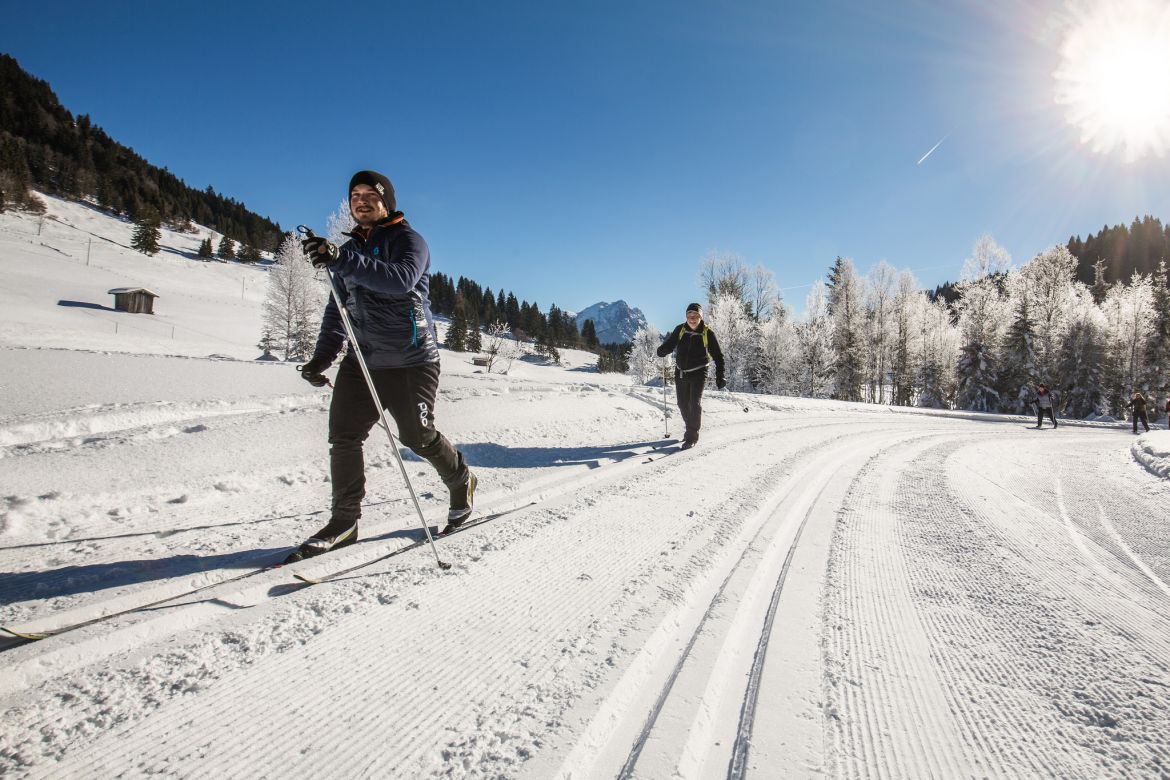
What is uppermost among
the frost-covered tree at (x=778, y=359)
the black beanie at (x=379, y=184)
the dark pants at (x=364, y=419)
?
the frost-covered tree at (x=778, y=359)

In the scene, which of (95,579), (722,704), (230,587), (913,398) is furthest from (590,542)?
(913,398)

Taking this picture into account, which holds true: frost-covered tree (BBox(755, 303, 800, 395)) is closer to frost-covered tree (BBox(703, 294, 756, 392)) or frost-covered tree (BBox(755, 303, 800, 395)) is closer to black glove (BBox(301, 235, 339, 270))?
frost-covered tree (BBox(703, 294, 756, 392))

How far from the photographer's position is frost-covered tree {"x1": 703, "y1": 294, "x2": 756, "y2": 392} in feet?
119

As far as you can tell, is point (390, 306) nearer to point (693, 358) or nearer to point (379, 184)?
point (379, 184)

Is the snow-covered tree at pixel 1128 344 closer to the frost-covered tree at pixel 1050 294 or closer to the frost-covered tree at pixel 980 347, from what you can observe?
the frost-covered tree at pixel 1050 294

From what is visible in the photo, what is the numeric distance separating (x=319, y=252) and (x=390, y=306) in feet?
1.78

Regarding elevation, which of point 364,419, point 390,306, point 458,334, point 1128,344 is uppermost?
point 458,334

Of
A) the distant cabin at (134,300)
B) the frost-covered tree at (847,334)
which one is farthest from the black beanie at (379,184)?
the distant cabin at (134,300)

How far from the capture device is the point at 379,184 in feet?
8.59

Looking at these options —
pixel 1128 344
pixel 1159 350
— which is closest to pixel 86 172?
pixel 1128 344

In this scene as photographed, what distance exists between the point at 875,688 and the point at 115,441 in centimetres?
532

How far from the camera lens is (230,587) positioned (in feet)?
6.37

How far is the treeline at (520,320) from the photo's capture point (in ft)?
268

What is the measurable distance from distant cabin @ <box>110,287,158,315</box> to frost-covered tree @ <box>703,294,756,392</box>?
1825 inches
